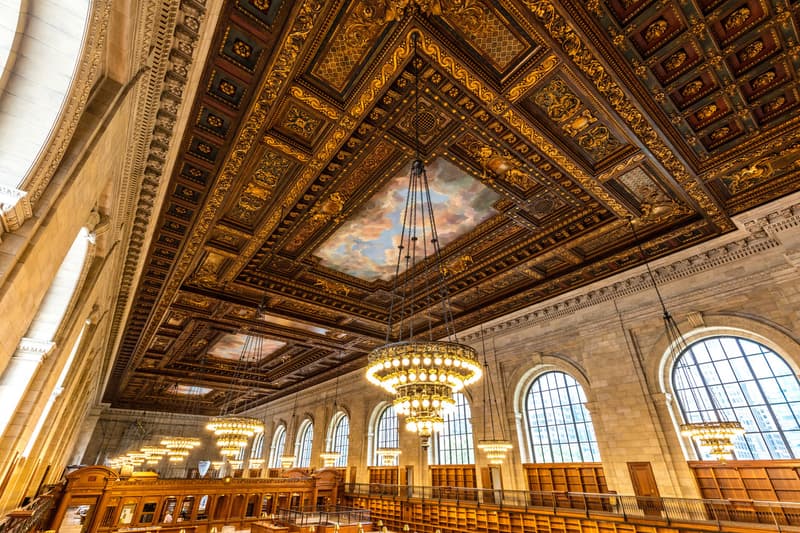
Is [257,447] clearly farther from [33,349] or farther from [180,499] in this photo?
[33,349]

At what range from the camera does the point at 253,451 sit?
26.9 meters

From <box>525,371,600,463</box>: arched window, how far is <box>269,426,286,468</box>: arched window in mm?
18747

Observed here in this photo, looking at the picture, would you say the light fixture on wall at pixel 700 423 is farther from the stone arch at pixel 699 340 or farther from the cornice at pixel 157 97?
the cornice at pixel 157 97

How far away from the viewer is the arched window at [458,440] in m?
12.5

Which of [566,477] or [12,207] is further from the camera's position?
[566,477]

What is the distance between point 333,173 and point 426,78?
239cm

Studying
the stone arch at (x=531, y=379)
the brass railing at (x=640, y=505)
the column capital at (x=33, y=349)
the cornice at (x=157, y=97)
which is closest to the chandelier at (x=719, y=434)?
the brass railing at (x=640, y=505)

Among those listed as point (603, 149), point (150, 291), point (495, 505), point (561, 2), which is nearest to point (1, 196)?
point (561, 2)

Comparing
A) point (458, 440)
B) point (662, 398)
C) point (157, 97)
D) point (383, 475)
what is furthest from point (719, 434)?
point (383, 475)

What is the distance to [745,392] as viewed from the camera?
7645 mm

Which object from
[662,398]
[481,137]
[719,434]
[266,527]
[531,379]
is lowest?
[266,527]

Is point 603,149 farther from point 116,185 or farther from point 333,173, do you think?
point 116,185

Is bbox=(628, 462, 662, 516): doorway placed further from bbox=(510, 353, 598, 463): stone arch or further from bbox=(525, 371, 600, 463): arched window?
bbox=(510, 353, 598, 463): stone arch

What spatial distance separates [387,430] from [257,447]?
1565 centimetres
